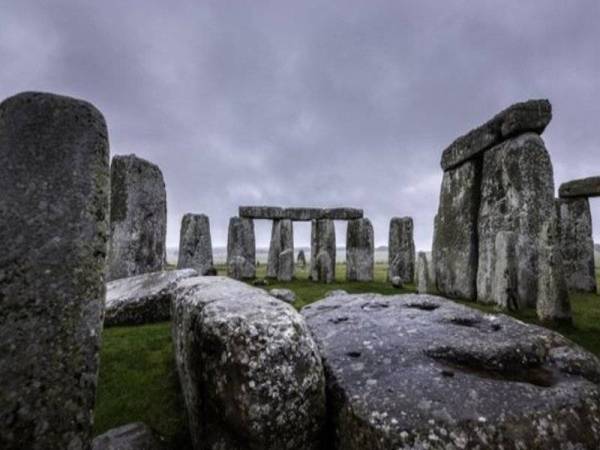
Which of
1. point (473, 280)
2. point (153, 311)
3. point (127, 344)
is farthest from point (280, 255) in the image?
point (127, 344)

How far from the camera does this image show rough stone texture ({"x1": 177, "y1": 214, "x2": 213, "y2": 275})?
11.3m

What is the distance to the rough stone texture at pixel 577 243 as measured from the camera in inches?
428

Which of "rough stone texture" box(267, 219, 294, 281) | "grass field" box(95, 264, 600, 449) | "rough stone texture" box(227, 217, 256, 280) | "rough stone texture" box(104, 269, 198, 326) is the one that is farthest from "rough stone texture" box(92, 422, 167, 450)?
"rough stone texture" box(227, 217, 256, 280)

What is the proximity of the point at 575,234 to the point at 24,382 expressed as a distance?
14.0 metres

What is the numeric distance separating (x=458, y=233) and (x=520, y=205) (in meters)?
2.22

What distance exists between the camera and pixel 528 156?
248 inches

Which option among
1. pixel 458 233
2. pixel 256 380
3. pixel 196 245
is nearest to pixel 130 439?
pixel 256 380

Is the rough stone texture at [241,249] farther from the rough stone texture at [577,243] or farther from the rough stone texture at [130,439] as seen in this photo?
the rough stone texture at [130,439]

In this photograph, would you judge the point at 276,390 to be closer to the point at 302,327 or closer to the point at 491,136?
the point at 302,327

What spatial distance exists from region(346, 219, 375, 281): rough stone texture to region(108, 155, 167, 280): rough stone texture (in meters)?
9.25

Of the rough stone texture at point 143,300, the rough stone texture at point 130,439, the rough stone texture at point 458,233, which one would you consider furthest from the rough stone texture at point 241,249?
the rough stone texture at point 130,439

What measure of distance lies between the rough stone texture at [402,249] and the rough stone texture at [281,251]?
163 inches

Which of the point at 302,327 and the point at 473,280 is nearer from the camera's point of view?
the point at 302,327

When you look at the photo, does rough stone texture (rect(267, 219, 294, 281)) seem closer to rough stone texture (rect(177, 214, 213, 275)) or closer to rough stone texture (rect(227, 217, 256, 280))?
rough stone texture (rect(227, 217, 256, 280))
